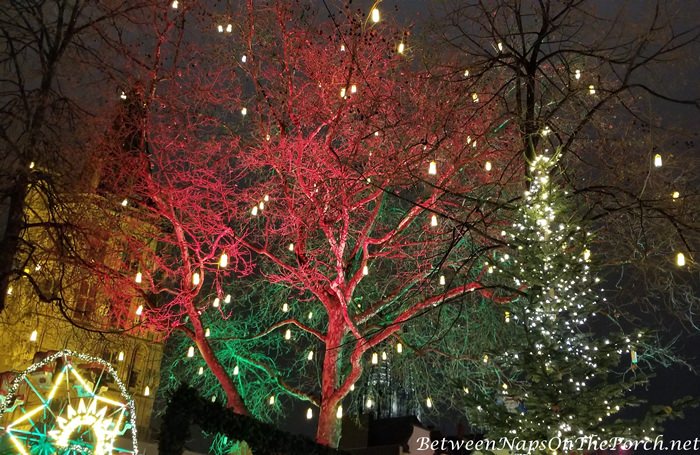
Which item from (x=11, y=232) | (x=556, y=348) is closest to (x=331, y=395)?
(x=556, y=348)

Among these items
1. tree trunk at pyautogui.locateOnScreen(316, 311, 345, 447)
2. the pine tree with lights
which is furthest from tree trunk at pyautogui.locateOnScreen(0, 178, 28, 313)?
the pine tree with lights

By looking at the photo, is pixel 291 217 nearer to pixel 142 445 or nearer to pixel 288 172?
pixel 288 172

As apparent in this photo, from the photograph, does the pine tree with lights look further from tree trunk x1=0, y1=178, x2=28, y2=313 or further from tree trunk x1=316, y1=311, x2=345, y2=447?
tree trunk x1=0, y1=178, x2=28, y2=313

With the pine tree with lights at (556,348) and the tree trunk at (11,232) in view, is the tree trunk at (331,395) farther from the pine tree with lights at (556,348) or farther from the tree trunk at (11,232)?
the tree trunk at (11,232)

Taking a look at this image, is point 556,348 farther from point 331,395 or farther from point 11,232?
point 11,232

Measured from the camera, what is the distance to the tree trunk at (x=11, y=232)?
8719mm

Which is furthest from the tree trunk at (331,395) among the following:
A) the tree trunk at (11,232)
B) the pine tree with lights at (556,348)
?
the tree trunk at (11,232)

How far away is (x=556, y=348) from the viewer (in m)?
9.30

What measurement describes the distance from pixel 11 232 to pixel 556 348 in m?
7.86

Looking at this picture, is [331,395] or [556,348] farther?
[331,395]

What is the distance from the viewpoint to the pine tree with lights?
29.1 feet

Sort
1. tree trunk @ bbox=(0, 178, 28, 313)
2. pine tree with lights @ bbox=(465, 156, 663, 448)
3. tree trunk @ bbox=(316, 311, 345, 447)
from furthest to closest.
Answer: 1. tree trunk @ bbox=(316, 311, 345, 447)
2. pine tree with lights @ bbox=(465, 156, 663, 448)
3. tree trunk @ bbox=(0, 178, 28, 313)

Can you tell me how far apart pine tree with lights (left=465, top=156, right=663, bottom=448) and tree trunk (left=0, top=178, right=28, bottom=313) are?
6.75 meters

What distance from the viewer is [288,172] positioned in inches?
546
